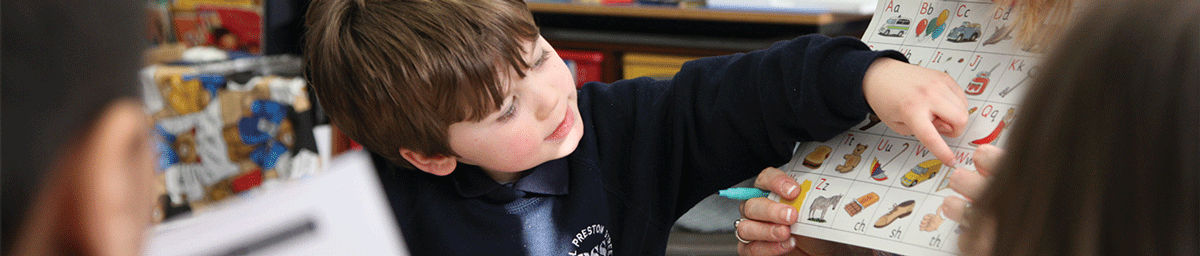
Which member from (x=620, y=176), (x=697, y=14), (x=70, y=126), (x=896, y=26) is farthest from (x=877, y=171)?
(x=697, y=14)

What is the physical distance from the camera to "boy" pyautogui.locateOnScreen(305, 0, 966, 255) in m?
0.77

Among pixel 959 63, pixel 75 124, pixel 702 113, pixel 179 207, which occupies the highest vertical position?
pixel 75 124

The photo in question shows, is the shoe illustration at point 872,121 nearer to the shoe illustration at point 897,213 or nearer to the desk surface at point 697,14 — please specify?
the shoe illustration at point 897,213

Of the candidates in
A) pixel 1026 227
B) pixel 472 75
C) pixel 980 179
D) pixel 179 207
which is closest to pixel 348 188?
pixel 1026 227

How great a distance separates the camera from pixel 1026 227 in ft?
1.32

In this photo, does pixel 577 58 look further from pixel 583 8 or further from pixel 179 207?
pixel 179 207

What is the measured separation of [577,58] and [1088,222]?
2572mm

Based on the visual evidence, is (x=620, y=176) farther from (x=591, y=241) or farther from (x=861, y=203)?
(x=861, y=203)

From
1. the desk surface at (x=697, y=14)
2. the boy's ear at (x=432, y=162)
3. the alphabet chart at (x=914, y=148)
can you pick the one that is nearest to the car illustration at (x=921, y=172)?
the alphabet chart at (x=914, y=148)

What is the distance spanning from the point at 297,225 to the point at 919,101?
0.57 m

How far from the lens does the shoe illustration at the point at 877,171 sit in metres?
0.80

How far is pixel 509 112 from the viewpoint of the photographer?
2.78ft

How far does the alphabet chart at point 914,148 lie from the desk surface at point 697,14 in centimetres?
175

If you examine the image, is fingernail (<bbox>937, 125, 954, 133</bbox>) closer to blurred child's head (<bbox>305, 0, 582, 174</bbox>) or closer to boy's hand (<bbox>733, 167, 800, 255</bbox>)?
boy's hand (<bbox>733, 167, 800, 255</bbox>)
